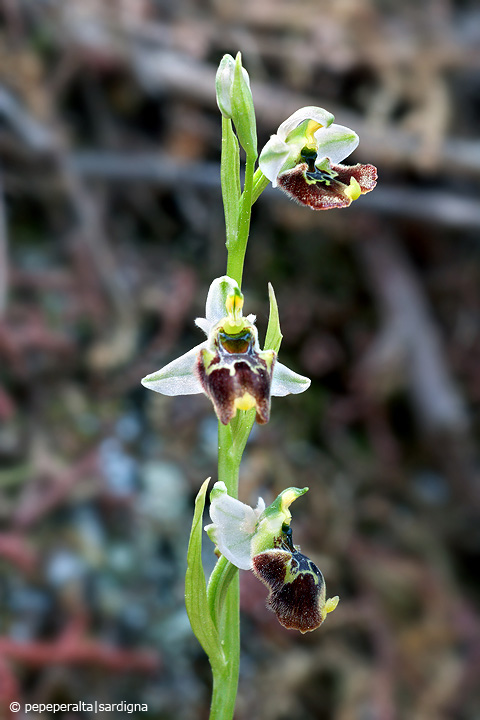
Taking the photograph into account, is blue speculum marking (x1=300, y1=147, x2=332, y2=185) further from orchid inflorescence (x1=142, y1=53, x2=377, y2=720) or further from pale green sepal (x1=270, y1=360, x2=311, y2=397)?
pale green sepal (x1=270, y1=360, x2=311, y2=397)

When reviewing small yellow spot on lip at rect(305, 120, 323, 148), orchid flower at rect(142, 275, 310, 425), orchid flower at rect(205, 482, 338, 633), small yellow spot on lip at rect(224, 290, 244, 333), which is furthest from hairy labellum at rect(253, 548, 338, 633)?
small yellow spot on lip at rect(305, 120, 323, 148)

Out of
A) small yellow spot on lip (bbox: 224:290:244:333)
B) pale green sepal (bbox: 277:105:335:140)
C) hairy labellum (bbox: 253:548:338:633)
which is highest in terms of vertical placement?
pale green sepal (bbox: 277:105:335:140)

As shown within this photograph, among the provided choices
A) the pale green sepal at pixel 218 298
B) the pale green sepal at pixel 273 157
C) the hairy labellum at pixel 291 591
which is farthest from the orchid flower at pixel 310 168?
the hairy labellum at pixel 291 591

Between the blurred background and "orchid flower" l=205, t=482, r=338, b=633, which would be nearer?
"orchid flower" l=205, t=482, r=338, b=633

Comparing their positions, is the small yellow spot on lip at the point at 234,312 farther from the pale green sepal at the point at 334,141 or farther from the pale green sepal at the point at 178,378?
the pale green sepal at the point at 334,141

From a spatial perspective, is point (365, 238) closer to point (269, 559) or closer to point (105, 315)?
point (105, 315)

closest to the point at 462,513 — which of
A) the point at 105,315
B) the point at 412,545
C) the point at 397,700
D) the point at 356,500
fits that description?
the point at 412,545

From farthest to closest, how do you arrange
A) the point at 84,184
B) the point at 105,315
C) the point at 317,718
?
the point at 84,184 → the point at 105,315 → the point at 317,718
